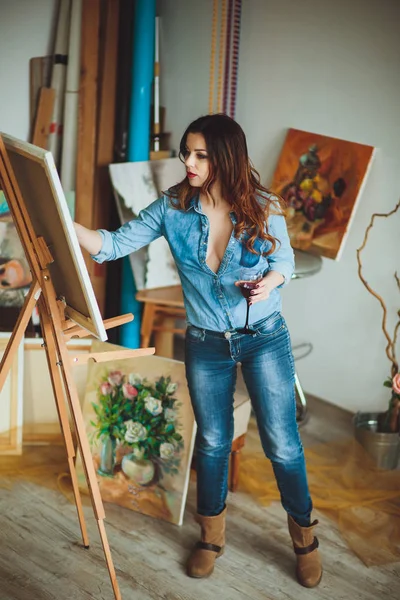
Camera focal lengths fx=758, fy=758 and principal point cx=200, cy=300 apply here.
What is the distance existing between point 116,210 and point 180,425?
150 cm

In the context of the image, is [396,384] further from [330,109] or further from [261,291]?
[330,109]

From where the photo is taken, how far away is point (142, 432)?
2.85 metres

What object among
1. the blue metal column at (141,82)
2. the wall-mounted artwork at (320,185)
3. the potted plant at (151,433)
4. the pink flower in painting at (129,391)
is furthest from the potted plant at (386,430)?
the blue metal column at (141,82)

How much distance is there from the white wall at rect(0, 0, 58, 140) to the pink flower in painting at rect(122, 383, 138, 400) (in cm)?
150

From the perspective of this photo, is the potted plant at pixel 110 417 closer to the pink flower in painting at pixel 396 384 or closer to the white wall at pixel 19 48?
the pink flower in painting at pixel 396 384

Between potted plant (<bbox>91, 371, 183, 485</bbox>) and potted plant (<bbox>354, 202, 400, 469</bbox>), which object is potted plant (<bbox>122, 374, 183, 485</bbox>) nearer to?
potted plant (<bbox>91, 371, 183, 485</bbox>)

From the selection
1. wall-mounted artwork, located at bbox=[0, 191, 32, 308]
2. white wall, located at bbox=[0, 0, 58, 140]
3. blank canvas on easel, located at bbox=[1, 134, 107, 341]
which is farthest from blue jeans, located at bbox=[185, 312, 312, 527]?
white wall, located at bbox=[0, 0, 58, 140]

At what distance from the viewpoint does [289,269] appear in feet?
7.34

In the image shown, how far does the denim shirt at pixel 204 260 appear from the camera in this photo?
2.21 m

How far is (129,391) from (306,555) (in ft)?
2.89

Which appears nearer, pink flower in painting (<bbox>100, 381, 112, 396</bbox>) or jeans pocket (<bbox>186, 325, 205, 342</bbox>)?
jeans pocket (<bbox>186, 325, 205, 342</bbox>)

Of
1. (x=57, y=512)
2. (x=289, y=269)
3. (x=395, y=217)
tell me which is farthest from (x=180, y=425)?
(x=395, y=217)

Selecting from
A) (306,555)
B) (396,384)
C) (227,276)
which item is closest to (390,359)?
(396,384)

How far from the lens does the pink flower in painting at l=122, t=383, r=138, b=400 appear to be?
113 inches
